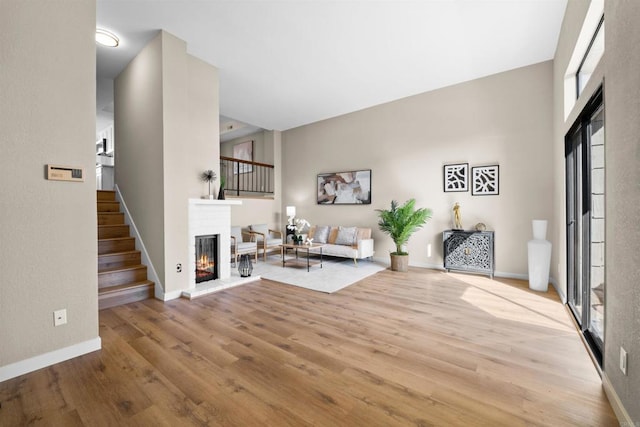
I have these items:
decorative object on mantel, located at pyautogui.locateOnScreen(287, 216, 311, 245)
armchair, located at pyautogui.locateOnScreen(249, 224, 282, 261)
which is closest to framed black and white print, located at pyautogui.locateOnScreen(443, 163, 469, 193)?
decorative object on mantel, located at pyautogui.locateOnScreen(287, 216, 311, 245)

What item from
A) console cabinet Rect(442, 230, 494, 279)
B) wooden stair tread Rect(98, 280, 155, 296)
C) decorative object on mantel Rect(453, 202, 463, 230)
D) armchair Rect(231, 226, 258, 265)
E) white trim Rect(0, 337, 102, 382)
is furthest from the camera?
armchair Rect(231, 226, 258, 265)

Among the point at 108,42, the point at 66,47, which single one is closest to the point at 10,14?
the point at 66,47

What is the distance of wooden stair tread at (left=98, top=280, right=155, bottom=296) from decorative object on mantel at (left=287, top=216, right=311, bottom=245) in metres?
2.61

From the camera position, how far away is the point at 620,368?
1.52 m

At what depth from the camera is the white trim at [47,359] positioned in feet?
6.30

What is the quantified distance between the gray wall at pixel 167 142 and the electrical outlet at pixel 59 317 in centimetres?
143

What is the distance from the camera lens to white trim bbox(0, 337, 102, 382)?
75.6 inches

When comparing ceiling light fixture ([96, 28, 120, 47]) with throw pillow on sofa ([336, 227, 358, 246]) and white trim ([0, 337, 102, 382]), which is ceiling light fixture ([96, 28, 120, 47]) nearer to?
white trim ([0, 337, 102, 382])

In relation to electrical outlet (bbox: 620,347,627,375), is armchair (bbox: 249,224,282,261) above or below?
above

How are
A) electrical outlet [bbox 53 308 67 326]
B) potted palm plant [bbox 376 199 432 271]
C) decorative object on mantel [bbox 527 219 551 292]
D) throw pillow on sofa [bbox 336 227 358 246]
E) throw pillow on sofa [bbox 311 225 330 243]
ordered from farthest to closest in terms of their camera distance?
1. throw pillow on sofa [bbox 311 225 330 243]
2. throw pillow on sofa [bbox 336 227 358 246]
3. potted palm plant [bbox 376 199 432 271]
4. decorative object on mantel [bbox 527 219 551 292]
5. electrical outlet [bbox 53 308 67 326]

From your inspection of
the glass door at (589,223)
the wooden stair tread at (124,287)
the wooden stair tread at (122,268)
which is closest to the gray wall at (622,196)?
the glass door at (589,223)

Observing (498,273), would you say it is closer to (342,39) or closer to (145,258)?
(342,39)

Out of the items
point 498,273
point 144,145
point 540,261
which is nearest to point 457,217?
point 498,273

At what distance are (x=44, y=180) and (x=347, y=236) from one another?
4956 millimetres
